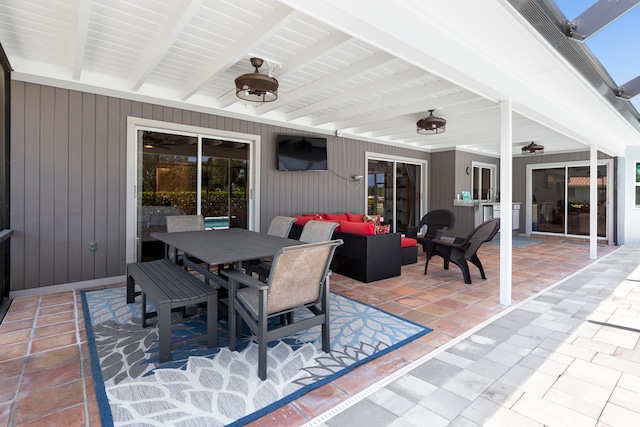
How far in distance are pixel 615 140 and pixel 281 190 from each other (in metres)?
7.32

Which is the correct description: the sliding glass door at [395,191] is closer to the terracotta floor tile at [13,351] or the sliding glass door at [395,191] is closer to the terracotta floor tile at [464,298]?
the terracotta floor tile at [464,298]

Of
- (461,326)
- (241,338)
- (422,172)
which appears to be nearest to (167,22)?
(241,338)

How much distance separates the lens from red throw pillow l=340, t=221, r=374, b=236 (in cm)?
442

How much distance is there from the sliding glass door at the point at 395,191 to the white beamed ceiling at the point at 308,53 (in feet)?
8.92

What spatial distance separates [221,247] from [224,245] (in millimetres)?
114

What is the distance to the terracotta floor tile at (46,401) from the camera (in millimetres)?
1737

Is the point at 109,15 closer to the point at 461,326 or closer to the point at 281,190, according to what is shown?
the point at 281,190

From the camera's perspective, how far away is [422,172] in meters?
9.07

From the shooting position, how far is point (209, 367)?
7.25 feet

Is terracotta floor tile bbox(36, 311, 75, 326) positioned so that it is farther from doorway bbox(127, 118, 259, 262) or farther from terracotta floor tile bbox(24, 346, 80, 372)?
doorway bbox(127, 118, 259, 262)

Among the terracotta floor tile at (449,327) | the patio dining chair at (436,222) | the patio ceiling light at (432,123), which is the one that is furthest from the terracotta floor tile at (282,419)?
the patio dining chair at (436,222)

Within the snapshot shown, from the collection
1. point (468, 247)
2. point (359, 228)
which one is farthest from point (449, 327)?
point (359, 228)

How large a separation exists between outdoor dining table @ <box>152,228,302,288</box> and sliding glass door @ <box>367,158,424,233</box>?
15.1 feet

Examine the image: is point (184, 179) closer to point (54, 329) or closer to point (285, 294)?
point (54, 329)
